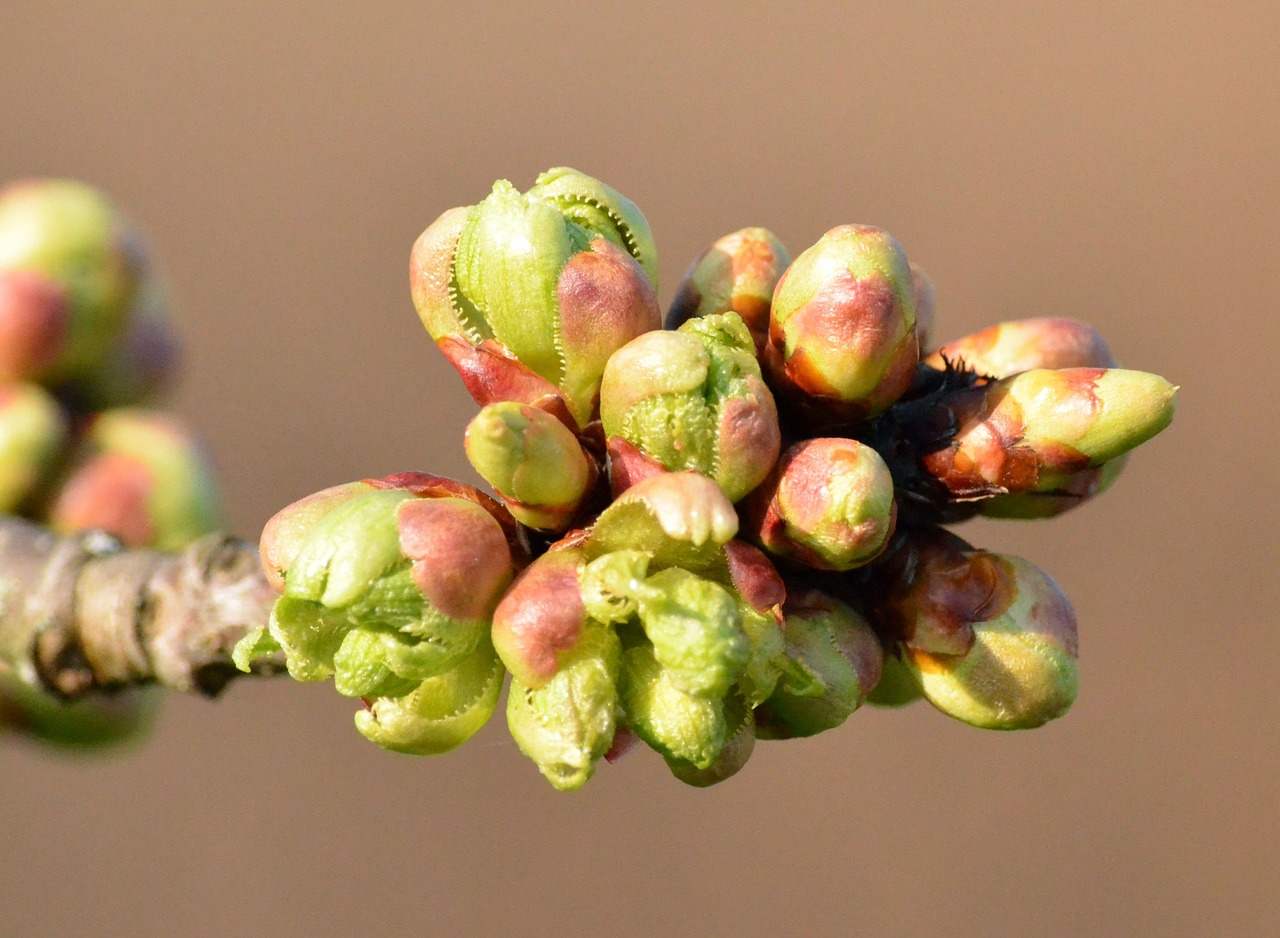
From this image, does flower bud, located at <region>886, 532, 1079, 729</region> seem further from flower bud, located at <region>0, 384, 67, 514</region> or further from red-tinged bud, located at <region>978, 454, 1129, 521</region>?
flower bud, located at <region>0, 384, 67, 514</region>

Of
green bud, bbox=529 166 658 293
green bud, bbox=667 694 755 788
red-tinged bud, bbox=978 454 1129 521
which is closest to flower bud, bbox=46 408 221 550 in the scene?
green bud, bbox=529 166 658 293

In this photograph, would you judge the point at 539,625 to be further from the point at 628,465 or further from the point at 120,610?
the point at 120,610

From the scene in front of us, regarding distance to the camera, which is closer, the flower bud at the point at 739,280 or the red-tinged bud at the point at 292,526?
the red-tinged bud at the point at 292,526

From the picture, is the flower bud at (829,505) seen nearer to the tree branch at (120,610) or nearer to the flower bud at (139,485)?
the tree branch at (120,610)

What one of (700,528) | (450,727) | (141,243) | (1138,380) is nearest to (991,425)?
(1138,380)

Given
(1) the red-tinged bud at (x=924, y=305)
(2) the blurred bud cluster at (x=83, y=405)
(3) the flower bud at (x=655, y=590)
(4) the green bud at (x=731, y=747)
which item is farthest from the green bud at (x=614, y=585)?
(2) the blurred bud cluster at (x=83, y=405)
